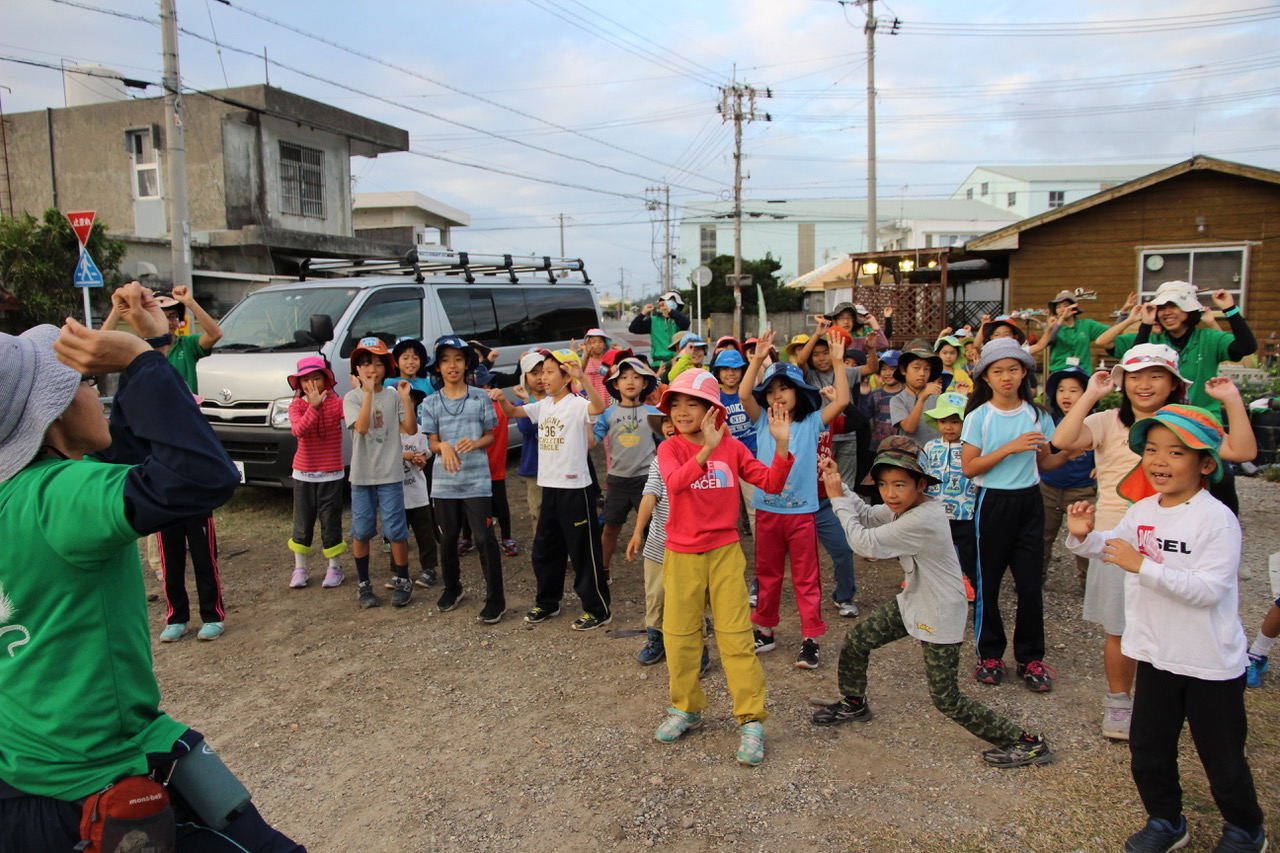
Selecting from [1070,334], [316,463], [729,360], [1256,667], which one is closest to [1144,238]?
[1070,334]

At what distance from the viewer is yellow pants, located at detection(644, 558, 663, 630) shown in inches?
180

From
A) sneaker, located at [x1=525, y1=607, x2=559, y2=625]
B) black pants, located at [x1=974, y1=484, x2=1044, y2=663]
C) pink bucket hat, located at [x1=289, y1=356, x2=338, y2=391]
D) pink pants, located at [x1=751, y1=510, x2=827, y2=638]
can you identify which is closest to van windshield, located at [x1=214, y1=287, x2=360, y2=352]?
pink bucket hat, located at [x1=289, y1=356, x2=338, y2=391]

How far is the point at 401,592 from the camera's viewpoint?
18.7 feet

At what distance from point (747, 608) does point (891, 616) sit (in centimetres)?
66

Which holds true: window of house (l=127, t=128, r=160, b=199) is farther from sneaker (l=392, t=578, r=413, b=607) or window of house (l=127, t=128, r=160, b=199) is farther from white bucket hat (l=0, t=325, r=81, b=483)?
white bucket hat (l=0, t=325, r=81, b=483)

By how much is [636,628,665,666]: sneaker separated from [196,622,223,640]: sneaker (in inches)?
110

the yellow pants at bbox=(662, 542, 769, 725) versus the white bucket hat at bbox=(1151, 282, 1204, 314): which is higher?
the white bucket hat at bbox=(1151, 282, 1204, 314)

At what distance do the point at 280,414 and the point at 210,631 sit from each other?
2.63 metres

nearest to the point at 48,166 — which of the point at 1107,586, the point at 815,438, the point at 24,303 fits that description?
the point at 24,303

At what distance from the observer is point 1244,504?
7.69m

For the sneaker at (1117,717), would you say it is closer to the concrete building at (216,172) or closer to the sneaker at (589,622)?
the sneaker at (589,622)

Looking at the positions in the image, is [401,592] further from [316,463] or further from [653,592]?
[653,592]

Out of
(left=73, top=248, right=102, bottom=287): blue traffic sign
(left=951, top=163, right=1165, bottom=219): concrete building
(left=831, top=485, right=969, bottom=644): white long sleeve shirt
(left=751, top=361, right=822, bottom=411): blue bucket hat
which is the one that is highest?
(left=951, top=163, right=1165, bottom=219): concrete building

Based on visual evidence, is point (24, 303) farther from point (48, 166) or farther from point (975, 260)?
point (975, 260)
